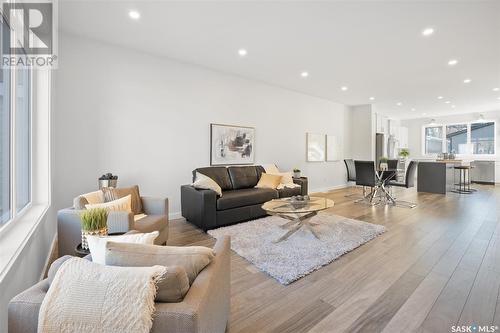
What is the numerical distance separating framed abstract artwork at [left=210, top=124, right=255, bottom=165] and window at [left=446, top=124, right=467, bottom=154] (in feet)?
32.4

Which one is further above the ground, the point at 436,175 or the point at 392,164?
the point at 392,164

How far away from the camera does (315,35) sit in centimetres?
335

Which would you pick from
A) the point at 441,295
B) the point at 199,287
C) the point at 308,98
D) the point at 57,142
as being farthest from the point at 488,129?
the point at 57,142

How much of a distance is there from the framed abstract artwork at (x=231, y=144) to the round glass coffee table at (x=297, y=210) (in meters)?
1.84

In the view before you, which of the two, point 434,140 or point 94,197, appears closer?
point 94,197

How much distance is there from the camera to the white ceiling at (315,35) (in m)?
2.76

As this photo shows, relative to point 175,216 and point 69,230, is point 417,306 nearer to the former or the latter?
point 69,230

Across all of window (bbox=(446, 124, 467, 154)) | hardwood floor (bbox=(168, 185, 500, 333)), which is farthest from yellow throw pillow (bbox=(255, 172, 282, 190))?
window (bbox=(446, 124, 467, 154))

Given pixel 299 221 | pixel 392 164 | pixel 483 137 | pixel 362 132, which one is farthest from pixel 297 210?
pixel 483 137

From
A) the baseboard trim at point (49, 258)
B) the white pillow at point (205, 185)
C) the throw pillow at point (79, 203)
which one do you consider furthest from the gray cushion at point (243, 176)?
the baseboard trim at point (49, 258)

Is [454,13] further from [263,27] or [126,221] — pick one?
[126,221]

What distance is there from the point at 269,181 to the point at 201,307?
3.88 metres

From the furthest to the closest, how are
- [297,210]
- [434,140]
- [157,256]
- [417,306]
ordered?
[434,140] < [297,210] < [417,306] < [157,256]

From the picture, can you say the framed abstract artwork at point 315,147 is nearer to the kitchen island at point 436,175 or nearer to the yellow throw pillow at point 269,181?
the yellow throw pillow at point 269,181
